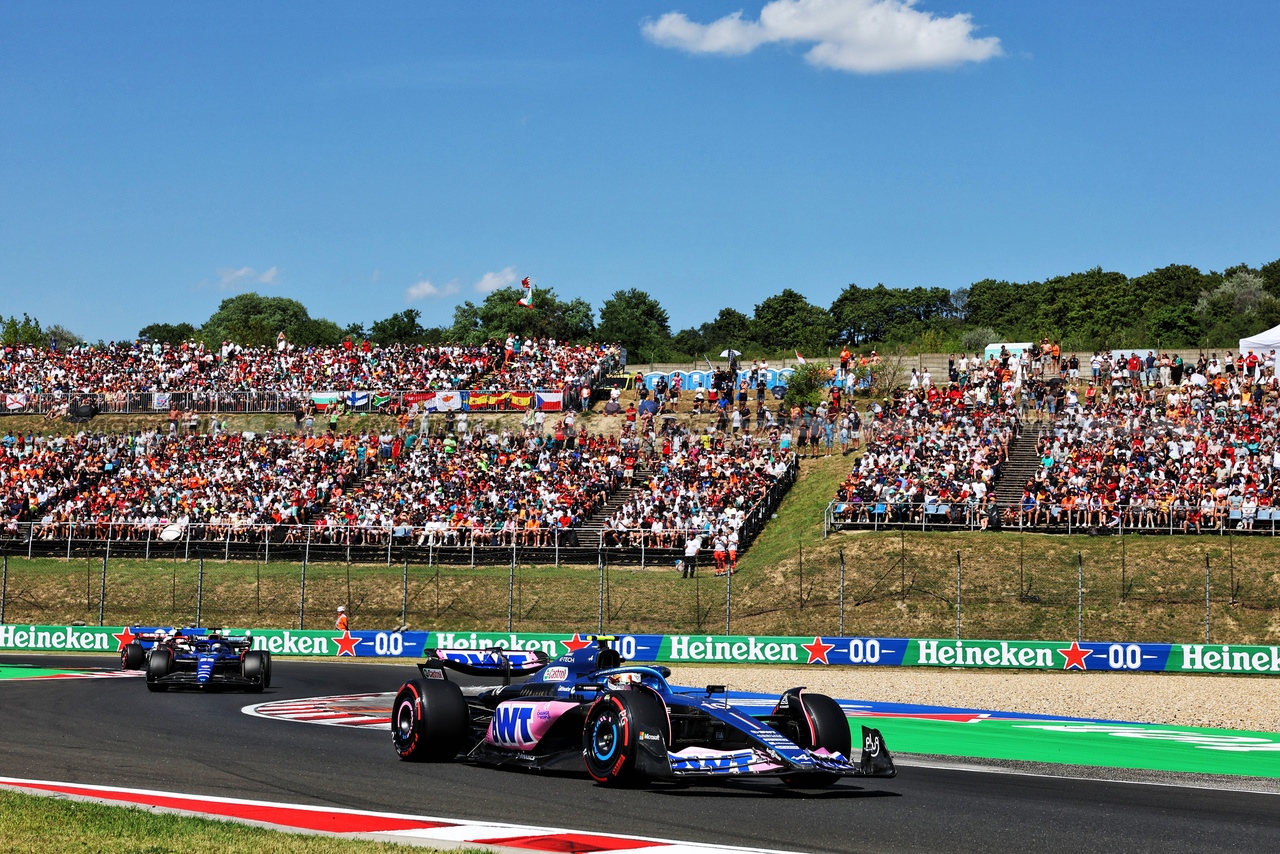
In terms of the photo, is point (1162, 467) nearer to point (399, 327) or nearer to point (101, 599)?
point (101, 599)

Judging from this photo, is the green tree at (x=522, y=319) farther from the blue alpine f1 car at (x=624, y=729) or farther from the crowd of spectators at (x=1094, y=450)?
the blue alpine f1 car at (x=624, y=729)

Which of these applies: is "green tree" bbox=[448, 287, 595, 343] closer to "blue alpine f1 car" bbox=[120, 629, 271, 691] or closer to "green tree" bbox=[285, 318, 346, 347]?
"green tree" bbox=[285, 318, 346, 347]

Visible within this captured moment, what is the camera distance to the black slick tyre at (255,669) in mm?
21312

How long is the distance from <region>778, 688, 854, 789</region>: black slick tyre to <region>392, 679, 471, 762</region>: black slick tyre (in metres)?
3.34

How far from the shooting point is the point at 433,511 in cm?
3778

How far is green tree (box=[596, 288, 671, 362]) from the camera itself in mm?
94188

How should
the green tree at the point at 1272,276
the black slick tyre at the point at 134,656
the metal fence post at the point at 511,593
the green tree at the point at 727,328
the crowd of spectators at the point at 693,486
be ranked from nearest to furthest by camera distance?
the black slick tyre at the point at 134,656
the metal fence post at the point at 511,593
the crowd of spectators at the point at 693,486
the green tree at the point at 1272,276
the green tree at the point at 727,328

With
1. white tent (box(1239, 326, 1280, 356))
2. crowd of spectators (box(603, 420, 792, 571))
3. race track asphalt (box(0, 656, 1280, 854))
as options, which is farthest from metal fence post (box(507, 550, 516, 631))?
white tent (box(1239, 326, 1280, 356))

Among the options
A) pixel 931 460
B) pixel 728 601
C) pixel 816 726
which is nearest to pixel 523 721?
pixel 816 726

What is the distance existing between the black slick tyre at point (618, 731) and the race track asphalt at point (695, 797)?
0.61 ft

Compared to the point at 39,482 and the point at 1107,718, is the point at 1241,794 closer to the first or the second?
the point at 1107,718

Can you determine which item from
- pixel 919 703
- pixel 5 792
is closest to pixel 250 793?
pixel 5 792

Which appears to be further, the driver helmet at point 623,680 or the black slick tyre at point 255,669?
the black slick tyre at point 255,669

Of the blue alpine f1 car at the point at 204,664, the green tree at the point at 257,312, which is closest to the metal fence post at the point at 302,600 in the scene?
the blue alpine f1 car at the point at 204,664
